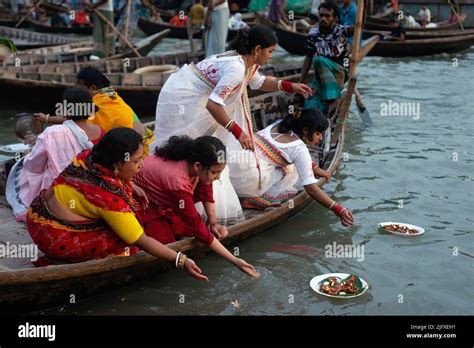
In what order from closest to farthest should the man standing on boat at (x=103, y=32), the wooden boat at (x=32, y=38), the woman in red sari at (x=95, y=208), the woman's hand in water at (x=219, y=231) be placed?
1. the woman in red sari at (x=95, y=208)
2. the woman's hand in water at (x=219, y=231)
3. the man standing on boat at (x=103, y=32)
4. the wooden boat at (x=32, y=38)

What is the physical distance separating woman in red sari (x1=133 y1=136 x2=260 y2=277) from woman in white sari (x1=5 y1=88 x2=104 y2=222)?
0.45m

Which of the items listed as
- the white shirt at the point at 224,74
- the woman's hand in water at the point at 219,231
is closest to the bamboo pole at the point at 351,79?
the white shirt at the point at 224,74

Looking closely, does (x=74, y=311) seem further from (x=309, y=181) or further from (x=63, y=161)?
(x=309, y=181)

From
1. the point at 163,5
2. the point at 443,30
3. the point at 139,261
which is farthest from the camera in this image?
the point at 163,5

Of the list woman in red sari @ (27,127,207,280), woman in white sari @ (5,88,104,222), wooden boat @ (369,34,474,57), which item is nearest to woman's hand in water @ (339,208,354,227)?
woman in red sari @ (27,127,207,280)

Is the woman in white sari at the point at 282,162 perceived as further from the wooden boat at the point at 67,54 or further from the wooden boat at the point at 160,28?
the wooden boat at the point at 160,28

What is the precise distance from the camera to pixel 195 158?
339cm

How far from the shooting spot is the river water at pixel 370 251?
11.9 feet

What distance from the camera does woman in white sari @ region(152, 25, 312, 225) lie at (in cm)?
394

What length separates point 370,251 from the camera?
4.40 meters

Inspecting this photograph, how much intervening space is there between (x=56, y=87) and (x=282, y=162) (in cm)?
389

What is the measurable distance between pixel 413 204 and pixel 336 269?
147 cm

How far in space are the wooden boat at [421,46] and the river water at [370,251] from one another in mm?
5925

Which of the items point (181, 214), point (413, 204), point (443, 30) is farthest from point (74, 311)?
point (443, 30)
